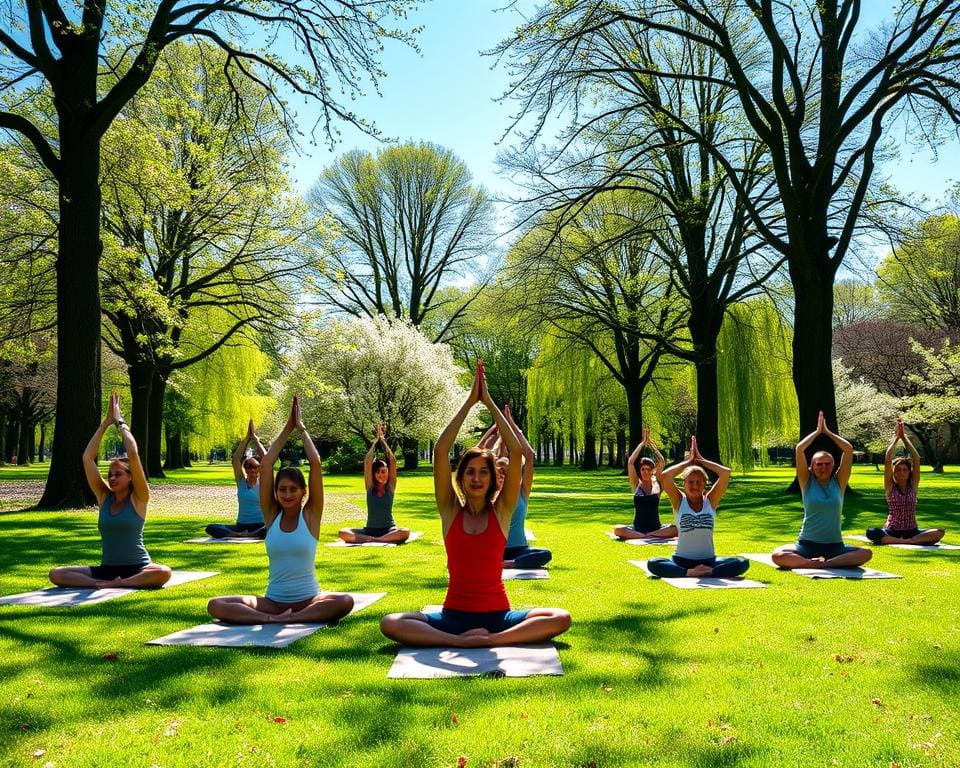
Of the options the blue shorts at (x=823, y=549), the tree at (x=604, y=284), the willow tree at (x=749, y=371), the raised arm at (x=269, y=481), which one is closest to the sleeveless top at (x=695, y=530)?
the blue shorts at (x=823, y=549)

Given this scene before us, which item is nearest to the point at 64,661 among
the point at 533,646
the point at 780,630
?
the point at 533,646

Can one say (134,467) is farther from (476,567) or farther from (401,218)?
(401,218)

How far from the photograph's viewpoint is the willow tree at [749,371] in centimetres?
2648

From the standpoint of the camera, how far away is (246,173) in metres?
25.4

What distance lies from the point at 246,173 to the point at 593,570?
20.4 metres

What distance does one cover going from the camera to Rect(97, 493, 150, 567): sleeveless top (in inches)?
319

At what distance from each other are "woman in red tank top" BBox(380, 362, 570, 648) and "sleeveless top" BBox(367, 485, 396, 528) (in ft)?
22.9

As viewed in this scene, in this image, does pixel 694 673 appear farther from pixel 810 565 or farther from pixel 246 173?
pixel 246 173

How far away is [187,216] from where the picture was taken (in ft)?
83.7

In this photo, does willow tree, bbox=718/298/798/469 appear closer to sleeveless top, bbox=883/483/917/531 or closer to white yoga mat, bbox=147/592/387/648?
sleeveless top, bbox=883/483/917/531

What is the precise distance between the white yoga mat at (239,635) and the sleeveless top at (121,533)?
87.7 inches

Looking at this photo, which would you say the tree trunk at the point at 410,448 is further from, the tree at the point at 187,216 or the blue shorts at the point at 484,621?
the blue shorts at the point at 484,621

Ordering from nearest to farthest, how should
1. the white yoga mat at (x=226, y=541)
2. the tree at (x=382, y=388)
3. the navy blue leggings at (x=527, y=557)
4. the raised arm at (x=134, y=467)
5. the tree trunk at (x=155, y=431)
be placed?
the raised arm at (x=134, y=467)
the navy blue leggings at (x=527, y=557)
the white yoga mat at (x=226, y=541)
the tree trunk at (x=155, y=431)
the tree at (x=382, y=388)

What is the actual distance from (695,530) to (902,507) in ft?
17.1
